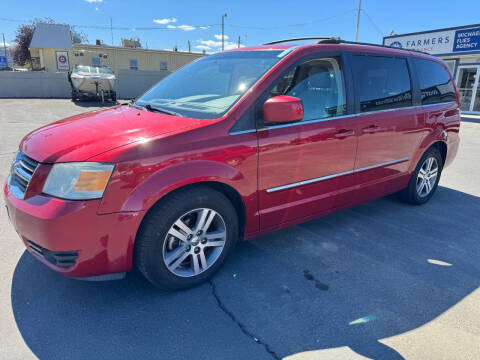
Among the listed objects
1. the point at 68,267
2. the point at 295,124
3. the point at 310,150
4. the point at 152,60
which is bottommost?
the point at 68,267

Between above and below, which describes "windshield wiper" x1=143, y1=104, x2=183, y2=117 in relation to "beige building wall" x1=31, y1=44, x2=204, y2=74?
below

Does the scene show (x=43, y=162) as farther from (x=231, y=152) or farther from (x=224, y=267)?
(x=224, y=267)

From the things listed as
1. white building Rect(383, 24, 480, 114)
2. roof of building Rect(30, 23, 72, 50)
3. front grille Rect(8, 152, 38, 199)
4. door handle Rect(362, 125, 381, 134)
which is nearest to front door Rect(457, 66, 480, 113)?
white building Rect(383, 24, 480, 114)

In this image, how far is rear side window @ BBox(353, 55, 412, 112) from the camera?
3525 mm

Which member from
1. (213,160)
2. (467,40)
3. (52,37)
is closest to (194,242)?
(213,160)

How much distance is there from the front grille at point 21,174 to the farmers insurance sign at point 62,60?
102 ft

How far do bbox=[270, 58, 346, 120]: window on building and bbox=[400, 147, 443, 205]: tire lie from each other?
174cm

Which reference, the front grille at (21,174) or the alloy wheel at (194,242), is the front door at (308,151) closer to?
the alloy wheel at (194,242)

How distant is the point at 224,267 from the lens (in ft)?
10.0

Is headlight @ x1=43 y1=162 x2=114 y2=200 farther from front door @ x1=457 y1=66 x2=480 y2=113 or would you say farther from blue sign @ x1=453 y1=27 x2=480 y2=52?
front door @ x1=457 y1=66 x2=480 y2=113

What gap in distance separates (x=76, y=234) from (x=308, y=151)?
195 cm

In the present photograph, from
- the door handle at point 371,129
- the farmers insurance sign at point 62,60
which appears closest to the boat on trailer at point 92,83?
the farmers insurance sign at point 62,60

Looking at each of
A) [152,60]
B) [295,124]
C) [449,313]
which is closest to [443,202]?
[449,313]

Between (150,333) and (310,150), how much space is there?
75.7 inches
